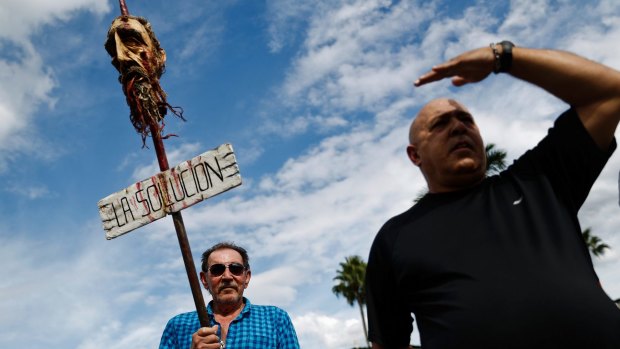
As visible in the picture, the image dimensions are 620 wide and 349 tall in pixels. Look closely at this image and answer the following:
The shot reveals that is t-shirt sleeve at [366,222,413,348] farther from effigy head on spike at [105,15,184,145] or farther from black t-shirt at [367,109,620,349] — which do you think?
effigy head on spike at [105,15,184,145]

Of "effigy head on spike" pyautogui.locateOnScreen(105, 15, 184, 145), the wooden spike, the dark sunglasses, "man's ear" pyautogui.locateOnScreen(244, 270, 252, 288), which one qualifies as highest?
the wooden spike

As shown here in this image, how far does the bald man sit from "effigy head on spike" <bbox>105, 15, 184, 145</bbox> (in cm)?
225

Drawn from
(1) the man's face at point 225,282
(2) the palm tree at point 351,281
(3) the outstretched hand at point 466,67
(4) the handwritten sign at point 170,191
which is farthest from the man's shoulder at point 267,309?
(2) the palm tree at point 351,281

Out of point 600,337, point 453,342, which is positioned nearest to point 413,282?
point 453,342

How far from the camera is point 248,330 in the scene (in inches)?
159

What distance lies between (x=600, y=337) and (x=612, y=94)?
37.0 inches

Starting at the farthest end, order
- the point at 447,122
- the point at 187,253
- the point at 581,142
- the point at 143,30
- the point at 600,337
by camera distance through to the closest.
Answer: the point at 143,30 < the point at 187,253 < the point at 447,122 < the point at 581,142 < the point at 600,337

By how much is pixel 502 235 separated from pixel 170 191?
7.92ft

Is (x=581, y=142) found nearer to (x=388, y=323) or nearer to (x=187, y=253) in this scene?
(x=388, y=323)

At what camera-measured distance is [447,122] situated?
2326 mm

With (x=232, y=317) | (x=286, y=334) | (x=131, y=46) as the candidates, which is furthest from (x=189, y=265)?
(x=131, y=46)

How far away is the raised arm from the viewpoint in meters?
2.02

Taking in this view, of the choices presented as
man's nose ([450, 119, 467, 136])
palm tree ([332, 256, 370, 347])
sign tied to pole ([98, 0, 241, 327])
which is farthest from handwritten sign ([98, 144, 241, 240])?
palm tree ([332, 256, 370, 347])

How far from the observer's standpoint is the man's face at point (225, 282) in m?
4.20
